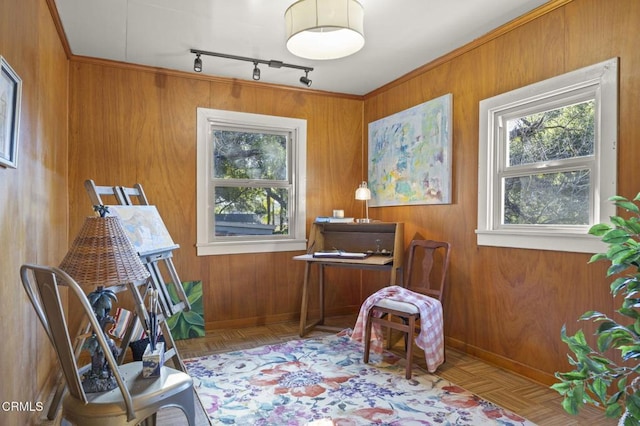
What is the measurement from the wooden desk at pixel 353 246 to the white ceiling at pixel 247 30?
4.84 feet

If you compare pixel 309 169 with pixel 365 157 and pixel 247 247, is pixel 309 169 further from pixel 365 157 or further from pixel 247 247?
pixel 247 247

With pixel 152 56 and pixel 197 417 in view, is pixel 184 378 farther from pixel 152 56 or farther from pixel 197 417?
pixel 152 56

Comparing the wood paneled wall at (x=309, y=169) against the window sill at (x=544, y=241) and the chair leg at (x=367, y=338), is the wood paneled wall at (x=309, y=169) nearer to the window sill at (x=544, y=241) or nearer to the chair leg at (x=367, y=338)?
the window sill at (x=544, y=241)

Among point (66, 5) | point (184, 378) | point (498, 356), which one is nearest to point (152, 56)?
point (66, 5)

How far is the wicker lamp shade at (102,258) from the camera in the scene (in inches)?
59.1

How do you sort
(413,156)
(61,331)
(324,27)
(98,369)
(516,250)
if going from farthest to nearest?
(413,156) → (516,250) → (324,27) → (98,369) → (61,331)

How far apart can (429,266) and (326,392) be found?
52.8 inches

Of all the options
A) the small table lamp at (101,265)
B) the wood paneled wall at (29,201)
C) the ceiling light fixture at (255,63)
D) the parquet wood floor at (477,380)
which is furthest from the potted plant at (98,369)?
the ceiling light fixture at (255,63)

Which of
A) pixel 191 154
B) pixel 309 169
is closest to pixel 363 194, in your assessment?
pixel 309 169

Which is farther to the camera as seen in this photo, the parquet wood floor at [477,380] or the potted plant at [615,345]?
the parquet wood floor at [477,380]

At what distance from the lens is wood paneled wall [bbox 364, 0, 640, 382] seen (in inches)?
86.4

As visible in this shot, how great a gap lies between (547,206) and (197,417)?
8.44 feet

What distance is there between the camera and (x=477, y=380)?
269 cm

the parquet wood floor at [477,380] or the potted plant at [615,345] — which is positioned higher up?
the potted plant at [615,345]
